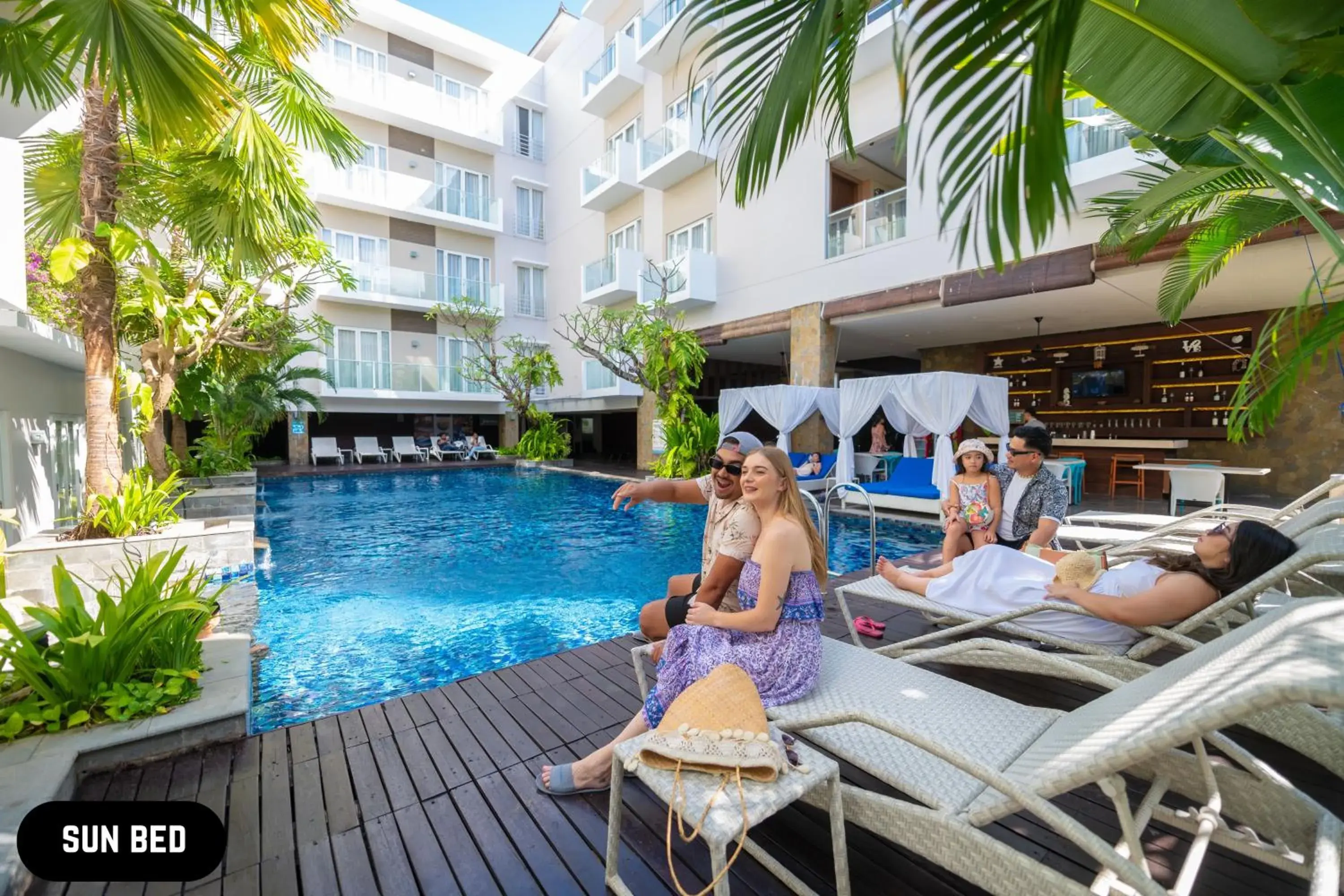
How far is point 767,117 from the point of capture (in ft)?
4.42

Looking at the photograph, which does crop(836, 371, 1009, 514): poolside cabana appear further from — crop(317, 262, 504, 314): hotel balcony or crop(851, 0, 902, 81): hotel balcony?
crop(317, 262, 504, 314): hotel balcony

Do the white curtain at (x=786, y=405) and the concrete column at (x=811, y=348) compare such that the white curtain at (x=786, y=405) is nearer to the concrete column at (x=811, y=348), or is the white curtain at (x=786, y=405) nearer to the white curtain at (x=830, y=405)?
the white curtain at (x=830, y=405)

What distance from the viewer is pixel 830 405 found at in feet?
37.3

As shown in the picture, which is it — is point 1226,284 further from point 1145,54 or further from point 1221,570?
point 1145,54

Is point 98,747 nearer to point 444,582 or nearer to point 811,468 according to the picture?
point 444,582

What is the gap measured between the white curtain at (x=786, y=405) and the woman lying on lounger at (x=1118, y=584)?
7989 millimetres

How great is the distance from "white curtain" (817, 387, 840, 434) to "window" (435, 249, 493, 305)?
41.5 ft

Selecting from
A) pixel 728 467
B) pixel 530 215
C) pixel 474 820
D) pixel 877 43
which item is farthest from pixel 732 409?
pixel 530 215

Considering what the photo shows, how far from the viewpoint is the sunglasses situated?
261 centimetres

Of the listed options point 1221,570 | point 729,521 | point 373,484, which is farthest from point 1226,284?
point 373,484

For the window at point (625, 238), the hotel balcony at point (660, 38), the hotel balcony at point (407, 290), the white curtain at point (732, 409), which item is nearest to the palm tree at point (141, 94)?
the white curtain at point (732, 409)

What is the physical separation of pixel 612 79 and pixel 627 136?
1.59 meters

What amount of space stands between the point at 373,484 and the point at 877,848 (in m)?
14.4

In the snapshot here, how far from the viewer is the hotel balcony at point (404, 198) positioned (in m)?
17.7
